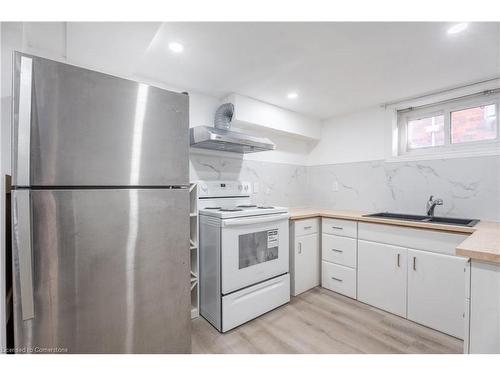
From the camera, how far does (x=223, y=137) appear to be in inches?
74.5

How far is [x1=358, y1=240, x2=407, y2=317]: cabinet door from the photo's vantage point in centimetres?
196

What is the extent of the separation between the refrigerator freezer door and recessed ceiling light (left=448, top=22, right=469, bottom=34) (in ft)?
5.26

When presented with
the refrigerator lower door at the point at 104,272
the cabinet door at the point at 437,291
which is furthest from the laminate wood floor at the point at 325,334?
the refrigerator lower door at the point at 104,272

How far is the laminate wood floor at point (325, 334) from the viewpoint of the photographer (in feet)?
5.15

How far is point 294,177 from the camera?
3.15 m

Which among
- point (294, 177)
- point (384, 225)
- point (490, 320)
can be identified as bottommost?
point (490, 320)

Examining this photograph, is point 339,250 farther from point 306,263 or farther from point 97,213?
point 97,213

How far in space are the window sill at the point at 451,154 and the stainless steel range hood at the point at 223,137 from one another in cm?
145

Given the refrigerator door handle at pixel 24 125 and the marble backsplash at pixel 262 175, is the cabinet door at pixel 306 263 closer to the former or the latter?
the marble backsplash at pixel 262 175

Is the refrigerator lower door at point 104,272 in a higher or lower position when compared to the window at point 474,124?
lower

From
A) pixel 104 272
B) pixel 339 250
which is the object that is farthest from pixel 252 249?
pixel 104 272
